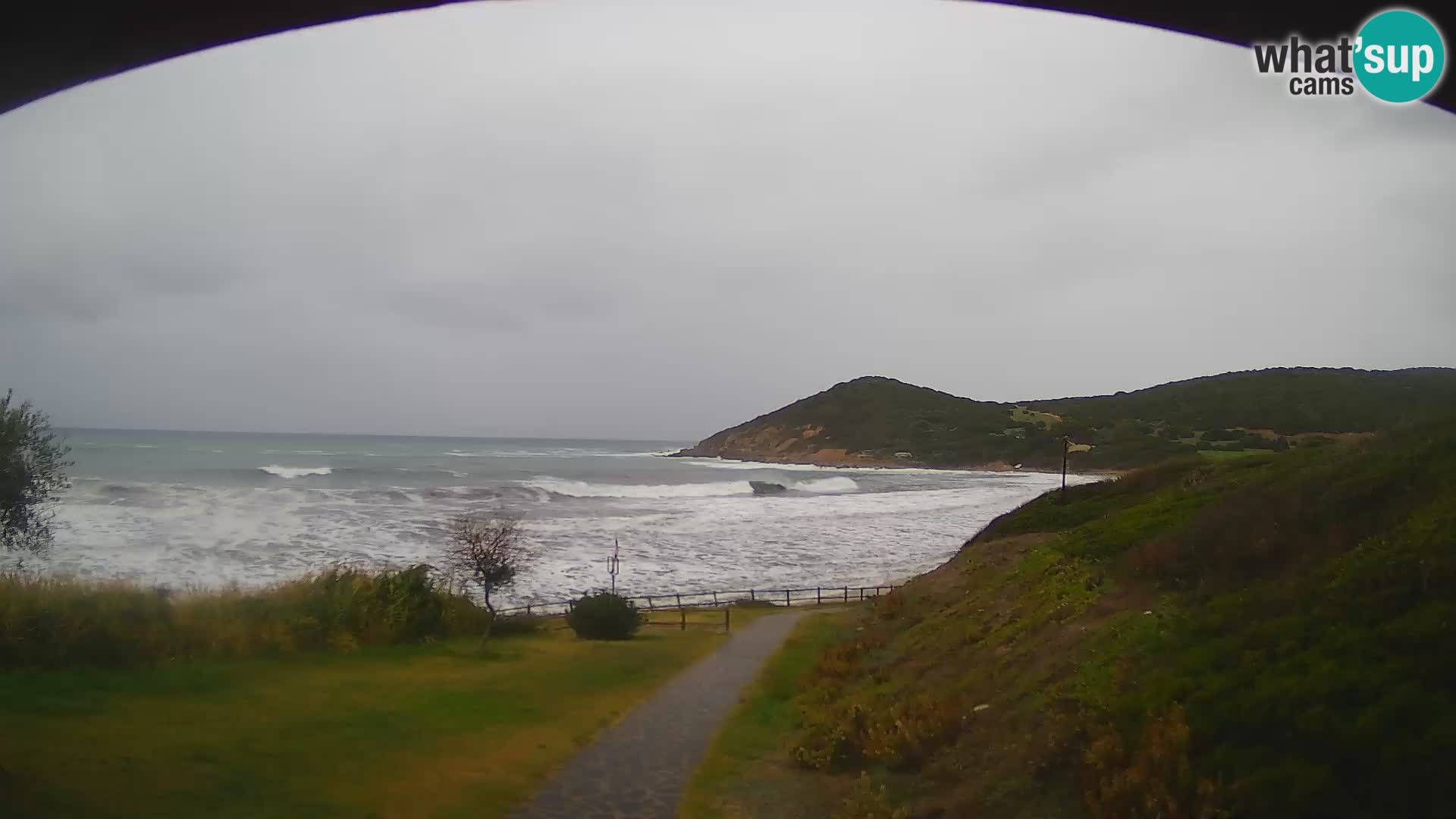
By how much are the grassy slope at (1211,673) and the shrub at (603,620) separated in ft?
31.5

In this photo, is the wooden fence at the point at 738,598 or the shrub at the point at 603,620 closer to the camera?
the shrub at the point at 603,620

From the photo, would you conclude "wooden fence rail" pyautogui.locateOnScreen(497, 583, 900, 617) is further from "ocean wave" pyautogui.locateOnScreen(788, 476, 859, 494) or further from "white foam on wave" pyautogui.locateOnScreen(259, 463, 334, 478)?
"white foam on wave" pyautogui.locateOnScreen(259, 463, 334, 478)

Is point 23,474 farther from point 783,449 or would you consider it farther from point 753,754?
point 783,449

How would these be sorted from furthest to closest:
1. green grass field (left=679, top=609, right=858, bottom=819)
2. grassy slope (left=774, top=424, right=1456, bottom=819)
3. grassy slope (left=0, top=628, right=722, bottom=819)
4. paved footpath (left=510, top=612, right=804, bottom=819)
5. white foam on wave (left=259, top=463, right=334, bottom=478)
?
white foam on wave (left=259, top=463, right=334, bottom=478), green grass field (left=679, top=609, right=858, bottom=819), paved footpath (left=510, top=612, right=804, bottom=819), grassy slope (left=0, top=628, right=722, bottom=819), grassy slope (left=774, top=424, right=1456, bottom=819)

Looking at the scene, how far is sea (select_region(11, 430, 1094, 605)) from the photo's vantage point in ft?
101

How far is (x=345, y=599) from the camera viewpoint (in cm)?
1642

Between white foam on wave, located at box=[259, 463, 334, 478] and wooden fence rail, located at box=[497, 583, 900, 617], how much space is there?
49.5 meters

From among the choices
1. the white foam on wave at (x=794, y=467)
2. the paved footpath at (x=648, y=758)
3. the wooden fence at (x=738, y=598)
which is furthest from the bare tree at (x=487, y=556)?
the white foam on wave at (x=794, y=467)

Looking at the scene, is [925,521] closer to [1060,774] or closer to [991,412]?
[991,412]

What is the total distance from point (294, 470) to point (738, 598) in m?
57.9

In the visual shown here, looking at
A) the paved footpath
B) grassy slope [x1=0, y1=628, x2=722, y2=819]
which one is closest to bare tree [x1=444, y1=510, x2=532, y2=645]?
grassy slope [x1=0, y1=628, x2=722, y2=819]

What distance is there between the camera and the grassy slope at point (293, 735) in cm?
734

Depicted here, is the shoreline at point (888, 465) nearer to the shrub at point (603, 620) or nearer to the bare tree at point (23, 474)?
the shrub at point (603, 620)

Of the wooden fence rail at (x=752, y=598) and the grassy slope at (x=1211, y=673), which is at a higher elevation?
the grassy slope at (x=1211, y=673)
